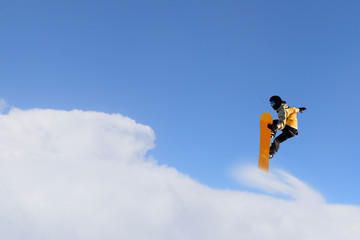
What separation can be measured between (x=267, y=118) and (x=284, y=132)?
87 centimetres

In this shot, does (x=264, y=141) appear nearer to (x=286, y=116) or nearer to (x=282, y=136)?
(x=282, y=136)

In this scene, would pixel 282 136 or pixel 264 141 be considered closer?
pixel 282 136

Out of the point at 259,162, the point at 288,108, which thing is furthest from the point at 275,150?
the point at 288,108

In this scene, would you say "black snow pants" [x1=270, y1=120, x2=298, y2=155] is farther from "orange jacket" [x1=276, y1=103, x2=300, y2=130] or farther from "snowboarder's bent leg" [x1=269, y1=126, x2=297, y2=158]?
"orange jacket" [x1=276, y1=103, x2=300, y2=130]

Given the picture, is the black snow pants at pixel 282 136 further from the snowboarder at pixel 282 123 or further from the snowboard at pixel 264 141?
the snowboard at pixel 264 141

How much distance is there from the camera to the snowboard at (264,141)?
13.5m

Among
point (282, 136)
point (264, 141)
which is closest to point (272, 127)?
point (282, 136)

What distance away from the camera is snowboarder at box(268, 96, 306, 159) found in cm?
1263

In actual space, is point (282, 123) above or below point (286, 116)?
below

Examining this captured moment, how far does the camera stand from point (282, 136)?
13.2 m

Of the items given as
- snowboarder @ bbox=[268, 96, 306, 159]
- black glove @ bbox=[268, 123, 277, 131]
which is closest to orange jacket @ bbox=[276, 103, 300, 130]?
snowboarder @ bbox=[268, 96, 306, 159]

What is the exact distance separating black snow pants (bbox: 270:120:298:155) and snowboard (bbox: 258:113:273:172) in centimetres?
21

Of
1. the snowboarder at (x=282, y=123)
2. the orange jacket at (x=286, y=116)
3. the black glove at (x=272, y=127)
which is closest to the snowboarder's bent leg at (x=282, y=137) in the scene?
the snowboarder at (x=282, y=123)

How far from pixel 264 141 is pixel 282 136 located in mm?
735
